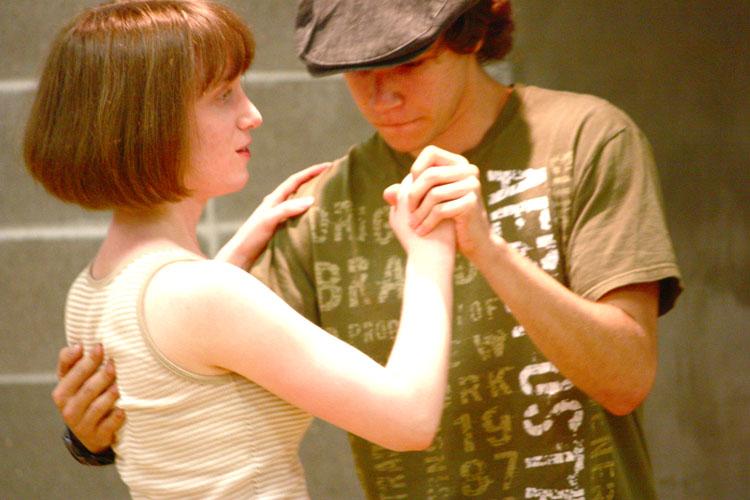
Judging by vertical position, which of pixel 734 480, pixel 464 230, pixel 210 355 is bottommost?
pixel 734 480

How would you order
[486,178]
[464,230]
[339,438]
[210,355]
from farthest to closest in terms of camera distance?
[339,438]
[486,178]
[464,230]
[210,355]

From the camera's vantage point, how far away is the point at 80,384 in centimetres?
141

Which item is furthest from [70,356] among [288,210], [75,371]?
[288,210]

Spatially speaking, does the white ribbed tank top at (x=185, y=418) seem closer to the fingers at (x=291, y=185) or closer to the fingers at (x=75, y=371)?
the fingers at (x=75, y=371)

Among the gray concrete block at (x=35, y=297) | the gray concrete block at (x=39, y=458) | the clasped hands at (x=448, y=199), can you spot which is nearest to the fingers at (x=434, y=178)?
the clasped hands at (x=448, y=199)

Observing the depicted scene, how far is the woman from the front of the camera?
123 cm

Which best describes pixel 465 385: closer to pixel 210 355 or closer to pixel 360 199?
pixel 360 199

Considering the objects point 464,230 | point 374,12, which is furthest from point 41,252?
point 464,230

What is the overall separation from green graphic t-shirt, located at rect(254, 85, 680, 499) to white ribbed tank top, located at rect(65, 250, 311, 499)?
0.38 meters

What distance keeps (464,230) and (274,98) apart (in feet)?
3.94

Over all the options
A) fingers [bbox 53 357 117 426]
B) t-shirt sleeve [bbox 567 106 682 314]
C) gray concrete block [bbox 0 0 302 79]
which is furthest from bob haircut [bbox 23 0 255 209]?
gray concrete block [bbox 0 0 302 79]

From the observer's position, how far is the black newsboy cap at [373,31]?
151 centimetres

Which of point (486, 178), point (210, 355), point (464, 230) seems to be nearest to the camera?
point (210, 355)

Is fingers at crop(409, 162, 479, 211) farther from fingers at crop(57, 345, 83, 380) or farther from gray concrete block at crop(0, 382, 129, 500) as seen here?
gray concrete block at crop(0, 382, 129, 500)
